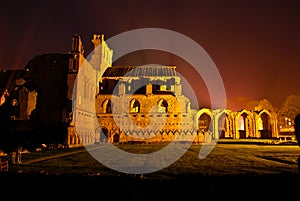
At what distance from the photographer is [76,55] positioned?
29.8m

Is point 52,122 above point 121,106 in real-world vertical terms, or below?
below

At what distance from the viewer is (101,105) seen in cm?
3659

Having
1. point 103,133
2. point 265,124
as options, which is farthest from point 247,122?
point 103,133

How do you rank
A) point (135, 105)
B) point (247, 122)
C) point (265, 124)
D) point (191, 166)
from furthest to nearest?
A: point (265, 124) → point (247, 122) → point (135, 105) → point (191, 166)

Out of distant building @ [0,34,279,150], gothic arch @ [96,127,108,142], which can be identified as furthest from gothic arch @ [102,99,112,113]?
gothic arch @ [96,127,108,142]

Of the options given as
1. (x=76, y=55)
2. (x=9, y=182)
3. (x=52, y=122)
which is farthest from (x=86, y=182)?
(x=76, y=55)

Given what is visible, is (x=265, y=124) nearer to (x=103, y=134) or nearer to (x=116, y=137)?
(x=116, y=137)

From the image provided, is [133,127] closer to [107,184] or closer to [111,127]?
[111,127]

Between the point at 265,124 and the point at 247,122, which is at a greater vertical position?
the point at 247,122

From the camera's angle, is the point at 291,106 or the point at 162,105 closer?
the point at 162,105

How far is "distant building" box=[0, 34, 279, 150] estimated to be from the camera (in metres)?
27.0

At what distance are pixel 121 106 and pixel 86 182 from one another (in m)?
30.6

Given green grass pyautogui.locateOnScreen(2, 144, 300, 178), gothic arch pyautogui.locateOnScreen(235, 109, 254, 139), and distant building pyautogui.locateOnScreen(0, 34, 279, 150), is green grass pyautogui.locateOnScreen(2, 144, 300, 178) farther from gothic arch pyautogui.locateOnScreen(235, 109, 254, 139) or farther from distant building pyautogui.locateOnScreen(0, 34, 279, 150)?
gothic arch pyautogui.locateOnScreen(235, 109, 254, 139)

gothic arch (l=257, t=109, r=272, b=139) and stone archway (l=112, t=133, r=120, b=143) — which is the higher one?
gothic arch (l=257, t=109, r=272, b=139)
